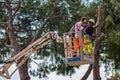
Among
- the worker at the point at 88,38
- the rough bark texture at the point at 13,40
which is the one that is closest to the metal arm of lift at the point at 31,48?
the worker at the point at 88,38

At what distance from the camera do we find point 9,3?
18.6 meters

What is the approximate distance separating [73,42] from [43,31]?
8.31 m

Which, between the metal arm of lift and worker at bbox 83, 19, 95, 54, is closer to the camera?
worker at bbox 83, 19, 95, 54

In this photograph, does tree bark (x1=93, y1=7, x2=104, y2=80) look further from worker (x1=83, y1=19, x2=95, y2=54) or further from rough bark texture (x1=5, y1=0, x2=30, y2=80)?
rough bark texture (x1=5, y1=0, x2=30, y2=80)

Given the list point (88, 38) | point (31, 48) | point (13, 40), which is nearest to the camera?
point (88, 38)

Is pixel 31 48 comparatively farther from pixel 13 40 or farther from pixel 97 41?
pixel 13 40

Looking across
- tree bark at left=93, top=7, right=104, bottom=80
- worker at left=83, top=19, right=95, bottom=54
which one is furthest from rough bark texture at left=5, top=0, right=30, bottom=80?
worker at left=83, top=19, right=95, bottom=54

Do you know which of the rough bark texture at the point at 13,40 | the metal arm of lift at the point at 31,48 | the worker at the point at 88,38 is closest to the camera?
the worker at the point at 88,38

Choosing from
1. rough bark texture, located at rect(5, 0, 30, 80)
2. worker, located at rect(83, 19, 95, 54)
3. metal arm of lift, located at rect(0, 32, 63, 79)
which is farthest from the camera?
rough bark texture, located at rect(5, 0, 30, 80)

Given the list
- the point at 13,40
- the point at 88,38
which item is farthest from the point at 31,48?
the point at 13,40

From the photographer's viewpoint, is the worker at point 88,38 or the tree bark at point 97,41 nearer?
the worker at point 88,38

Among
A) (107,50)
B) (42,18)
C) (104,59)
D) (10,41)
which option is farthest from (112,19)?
(10,41)

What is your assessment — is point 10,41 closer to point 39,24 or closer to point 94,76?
point 39,24

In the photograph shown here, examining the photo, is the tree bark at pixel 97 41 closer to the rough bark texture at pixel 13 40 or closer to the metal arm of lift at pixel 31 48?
the metal arm of lift at pixel 31 48
